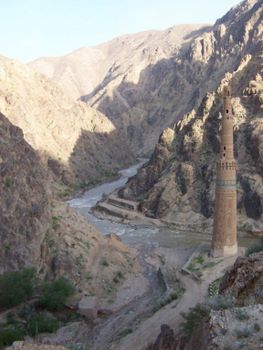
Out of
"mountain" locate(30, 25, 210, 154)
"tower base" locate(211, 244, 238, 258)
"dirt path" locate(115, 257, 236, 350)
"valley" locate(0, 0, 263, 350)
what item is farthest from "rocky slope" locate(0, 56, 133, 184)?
"dirt path" locate(115, 257, 236, 350)

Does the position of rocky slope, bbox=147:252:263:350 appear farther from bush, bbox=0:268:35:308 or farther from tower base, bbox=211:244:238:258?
tower base, bbox=211:244:238:258

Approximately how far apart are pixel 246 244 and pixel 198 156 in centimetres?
1606

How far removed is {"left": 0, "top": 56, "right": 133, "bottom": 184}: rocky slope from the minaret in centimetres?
4188

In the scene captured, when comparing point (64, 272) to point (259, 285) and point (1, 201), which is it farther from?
point (259, 285)

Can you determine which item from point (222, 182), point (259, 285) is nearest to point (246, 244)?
point (222, 182)

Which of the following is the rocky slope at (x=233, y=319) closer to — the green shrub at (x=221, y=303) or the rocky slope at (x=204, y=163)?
the green shrub at (x=221, y=303)

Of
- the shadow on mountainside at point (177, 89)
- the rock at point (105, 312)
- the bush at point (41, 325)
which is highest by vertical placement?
the shadow on mountainside at point (177, 89)

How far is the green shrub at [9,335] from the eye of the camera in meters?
18.5

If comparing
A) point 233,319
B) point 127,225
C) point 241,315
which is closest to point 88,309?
point 241,315

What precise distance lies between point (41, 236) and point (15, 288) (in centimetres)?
567

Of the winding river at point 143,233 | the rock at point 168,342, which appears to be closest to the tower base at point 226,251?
the winding river at point 143,233

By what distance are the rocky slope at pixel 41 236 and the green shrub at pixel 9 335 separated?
5.40 m

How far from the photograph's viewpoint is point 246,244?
3875 cm

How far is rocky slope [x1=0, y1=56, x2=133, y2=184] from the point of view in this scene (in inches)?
2771
